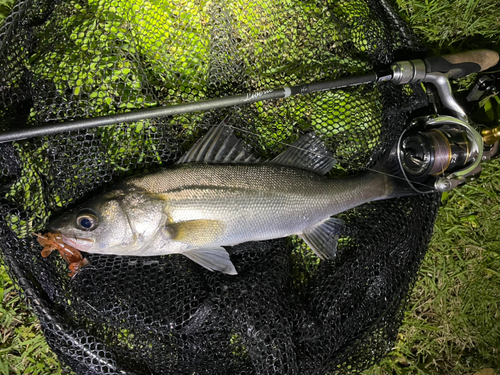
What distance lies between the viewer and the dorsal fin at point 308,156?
9.41ft

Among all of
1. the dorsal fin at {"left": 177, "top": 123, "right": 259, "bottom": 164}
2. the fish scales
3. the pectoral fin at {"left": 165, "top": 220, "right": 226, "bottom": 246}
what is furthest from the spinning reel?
the pectoral fin at {"left": 165, "top": 220, "right": 226, "bottom": 246}

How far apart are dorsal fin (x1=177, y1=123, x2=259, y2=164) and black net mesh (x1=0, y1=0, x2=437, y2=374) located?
0.23 m

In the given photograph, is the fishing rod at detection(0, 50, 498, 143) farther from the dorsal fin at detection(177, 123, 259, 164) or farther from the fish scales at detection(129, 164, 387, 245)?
the fish scales at detection(129, 164, 387, 245)

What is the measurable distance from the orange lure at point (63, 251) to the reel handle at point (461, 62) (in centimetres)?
307

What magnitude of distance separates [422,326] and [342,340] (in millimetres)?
1368

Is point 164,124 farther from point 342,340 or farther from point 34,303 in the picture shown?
point 342,340

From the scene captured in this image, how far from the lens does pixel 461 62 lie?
→ 9.79 feet

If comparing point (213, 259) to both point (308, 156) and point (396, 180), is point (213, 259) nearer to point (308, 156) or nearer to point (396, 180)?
point (308, 156)

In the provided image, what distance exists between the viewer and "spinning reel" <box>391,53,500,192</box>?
2.87 m

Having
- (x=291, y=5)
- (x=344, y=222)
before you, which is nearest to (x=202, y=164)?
(x=344, y=222)

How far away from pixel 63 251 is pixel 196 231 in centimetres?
98

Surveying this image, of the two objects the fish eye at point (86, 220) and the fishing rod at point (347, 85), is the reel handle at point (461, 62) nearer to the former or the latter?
the fishing rod at point (347, 85)

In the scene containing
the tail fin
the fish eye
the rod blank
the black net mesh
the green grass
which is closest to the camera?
the rod blank

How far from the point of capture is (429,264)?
12.5ft
